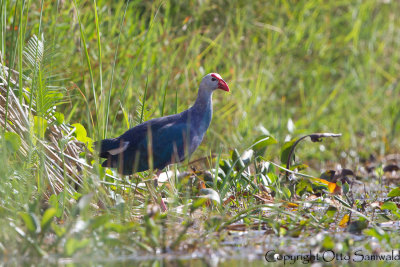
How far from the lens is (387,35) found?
7383 millimetres

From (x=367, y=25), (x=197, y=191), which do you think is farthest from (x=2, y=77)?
(x=367, y=25)

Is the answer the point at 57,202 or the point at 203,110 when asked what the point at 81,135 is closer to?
the point at 57,202

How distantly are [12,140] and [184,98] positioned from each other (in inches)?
92.9

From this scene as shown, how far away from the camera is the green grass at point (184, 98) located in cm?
290

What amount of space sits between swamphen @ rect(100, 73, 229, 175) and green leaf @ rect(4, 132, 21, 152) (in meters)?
0.57

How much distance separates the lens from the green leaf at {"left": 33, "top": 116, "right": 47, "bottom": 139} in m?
3.45

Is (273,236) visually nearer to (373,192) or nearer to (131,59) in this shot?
(373,192)

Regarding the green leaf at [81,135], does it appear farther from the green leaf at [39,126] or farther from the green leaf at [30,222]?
the green leaf at [30,222]

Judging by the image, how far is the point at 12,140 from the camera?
10.4 feet

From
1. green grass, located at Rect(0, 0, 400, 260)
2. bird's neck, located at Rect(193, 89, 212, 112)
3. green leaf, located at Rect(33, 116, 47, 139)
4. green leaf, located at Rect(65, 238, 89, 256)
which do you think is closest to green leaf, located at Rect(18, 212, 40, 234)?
green grass, located at Rect(0, 0, 400, 260)

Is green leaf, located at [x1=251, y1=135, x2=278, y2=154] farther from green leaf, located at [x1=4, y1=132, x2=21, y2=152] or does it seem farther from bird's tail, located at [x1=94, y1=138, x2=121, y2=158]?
green leaf, located at [x1=4, y1=132, x2=21, y2=152]

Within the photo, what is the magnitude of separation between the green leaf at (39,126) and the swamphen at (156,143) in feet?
1.13

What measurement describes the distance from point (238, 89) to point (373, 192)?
5.62 feet

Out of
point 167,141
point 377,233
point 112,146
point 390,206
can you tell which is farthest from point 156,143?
point 377,233
